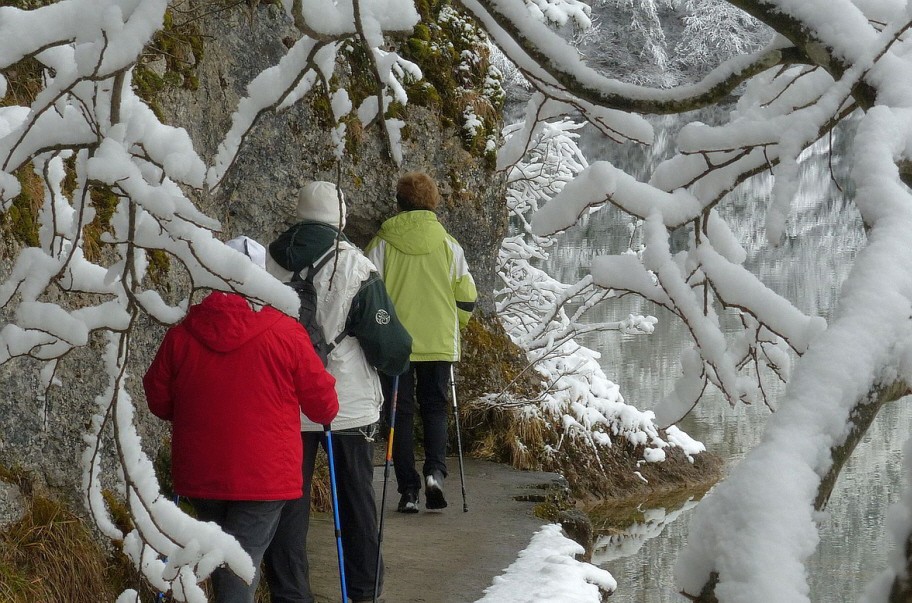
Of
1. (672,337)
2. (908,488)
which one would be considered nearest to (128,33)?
(908,488)

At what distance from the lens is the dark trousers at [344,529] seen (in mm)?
3943

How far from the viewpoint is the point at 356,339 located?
4246 millimetres

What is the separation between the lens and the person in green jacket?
Result: 17.9 ft

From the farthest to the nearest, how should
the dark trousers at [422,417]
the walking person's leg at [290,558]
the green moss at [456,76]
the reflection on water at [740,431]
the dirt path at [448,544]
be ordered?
the green moss at [456,76] < the reflection on water at [740,431] < the dark trousers at [422,417] < the dirt path at [448,544] < the walking person's leg at [290,558]

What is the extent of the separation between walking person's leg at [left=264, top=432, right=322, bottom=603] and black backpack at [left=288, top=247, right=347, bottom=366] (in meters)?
0.63

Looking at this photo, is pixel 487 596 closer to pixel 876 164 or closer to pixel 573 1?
pixel 876 164

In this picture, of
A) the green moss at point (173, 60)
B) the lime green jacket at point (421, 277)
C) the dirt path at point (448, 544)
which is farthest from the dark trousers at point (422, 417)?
the green moss at point (173, 60)

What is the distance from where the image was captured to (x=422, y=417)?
222 inches

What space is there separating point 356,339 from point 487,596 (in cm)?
139

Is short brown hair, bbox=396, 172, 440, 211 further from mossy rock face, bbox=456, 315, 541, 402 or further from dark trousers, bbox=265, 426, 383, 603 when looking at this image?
mossy rock face, bbox=456, 315, 541, 402

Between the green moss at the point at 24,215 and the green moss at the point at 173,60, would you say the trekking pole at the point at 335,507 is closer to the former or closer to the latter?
the green moss at the point at 24,215

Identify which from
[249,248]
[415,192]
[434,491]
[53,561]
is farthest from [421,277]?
[53,561]

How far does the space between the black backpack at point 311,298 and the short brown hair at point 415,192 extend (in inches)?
59.3

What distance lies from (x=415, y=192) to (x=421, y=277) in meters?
0.47
